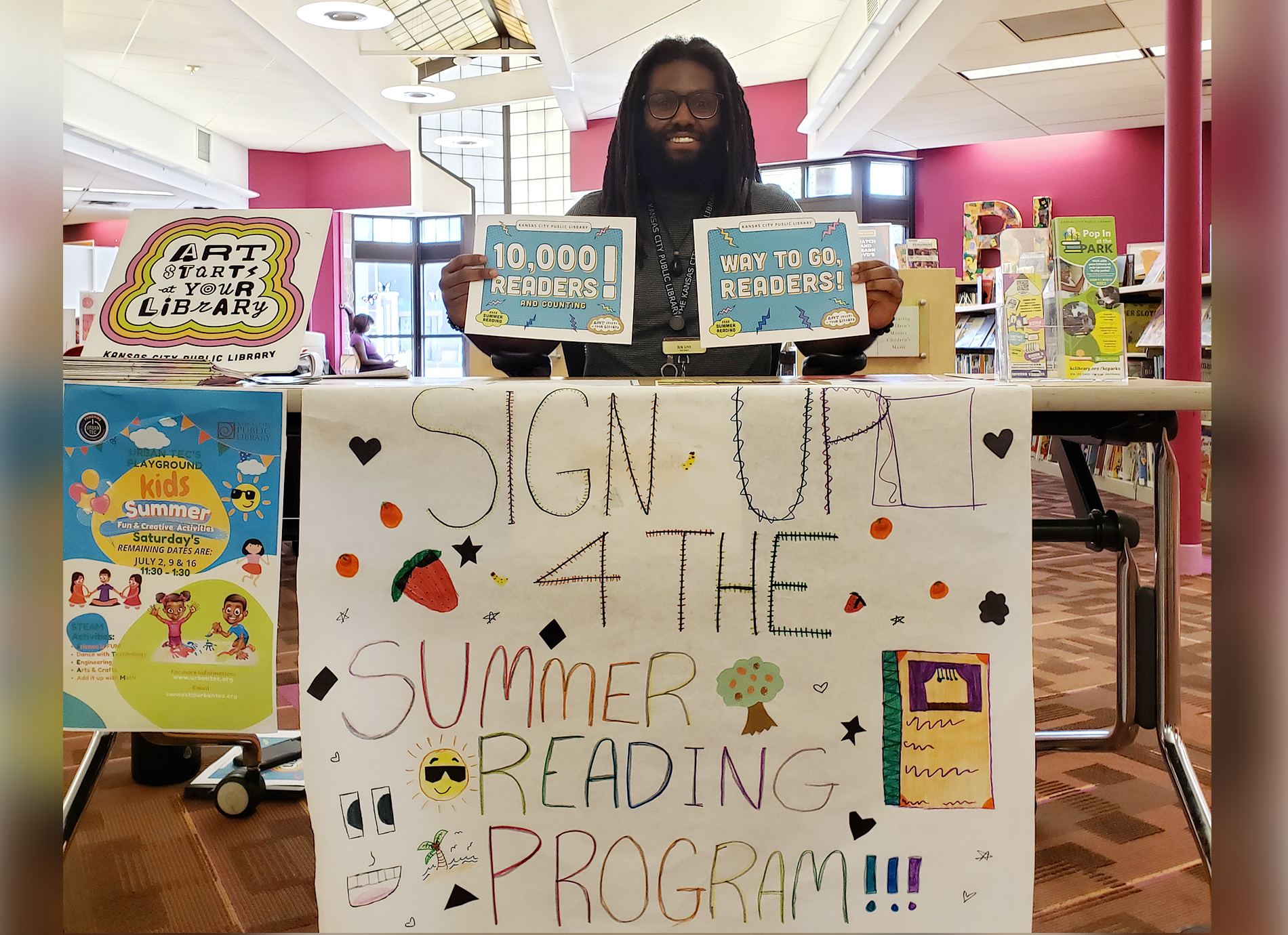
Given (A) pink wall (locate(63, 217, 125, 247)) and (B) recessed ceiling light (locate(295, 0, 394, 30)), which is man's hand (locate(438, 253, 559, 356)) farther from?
(A) pink wall (locate(63, 217, 125, 247))

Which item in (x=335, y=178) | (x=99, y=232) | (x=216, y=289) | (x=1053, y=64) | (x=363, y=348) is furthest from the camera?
(x=99, y=232)

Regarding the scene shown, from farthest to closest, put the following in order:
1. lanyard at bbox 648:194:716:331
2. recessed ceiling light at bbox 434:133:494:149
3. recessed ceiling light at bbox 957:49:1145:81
→ recessed ceiling light at bbox 434:133:494:149, recessed ceiling light at bbox 957:49:1145:81, lanyard at bbox 648:194:716:331

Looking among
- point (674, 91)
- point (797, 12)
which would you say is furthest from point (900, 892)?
point (797, 12)

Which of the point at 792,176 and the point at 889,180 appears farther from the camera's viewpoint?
the point at 889,180

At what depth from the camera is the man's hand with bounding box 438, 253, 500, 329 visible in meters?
1.27

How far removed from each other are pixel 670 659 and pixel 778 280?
57 centimetres

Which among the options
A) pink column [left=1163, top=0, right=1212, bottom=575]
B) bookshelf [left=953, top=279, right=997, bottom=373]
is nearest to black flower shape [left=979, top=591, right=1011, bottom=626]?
pink column [left=1163, top=0, right=1212, bottom=575]

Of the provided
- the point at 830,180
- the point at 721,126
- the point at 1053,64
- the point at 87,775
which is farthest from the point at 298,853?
the point at 830,180

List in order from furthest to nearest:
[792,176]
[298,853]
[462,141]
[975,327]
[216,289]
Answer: [462,141] → [792,176] → [975,327] → [298,853] → [216,289]

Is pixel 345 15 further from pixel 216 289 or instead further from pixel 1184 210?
pixel 216 289

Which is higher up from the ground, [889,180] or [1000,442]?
[889,180]

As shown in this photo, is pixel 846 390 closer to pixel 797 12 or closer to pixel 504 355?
pixel 504 355

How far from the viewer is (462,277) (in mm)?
1276

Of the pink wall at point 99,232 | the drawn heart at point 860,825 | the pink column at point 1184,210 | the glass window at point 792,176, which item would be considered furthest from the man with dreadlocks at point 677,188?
the pink wall at point 99,232
